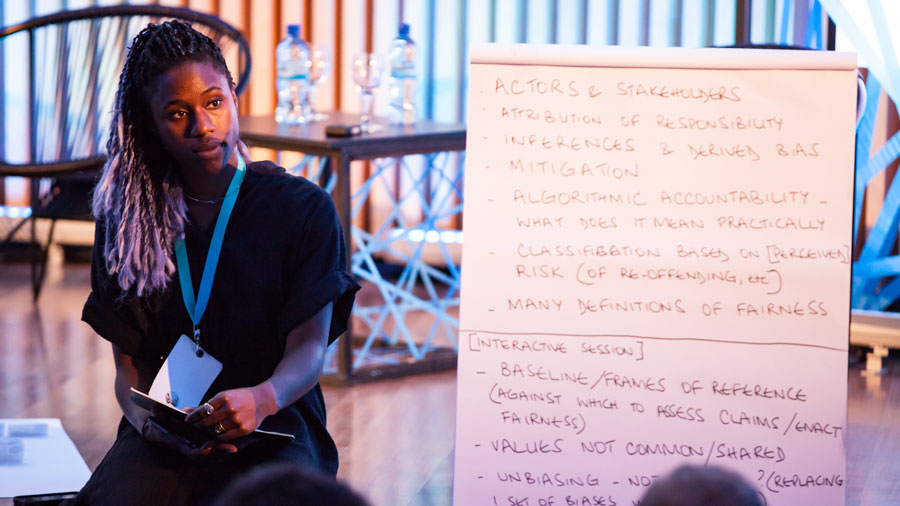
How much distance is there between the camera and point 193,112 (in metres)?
1.92

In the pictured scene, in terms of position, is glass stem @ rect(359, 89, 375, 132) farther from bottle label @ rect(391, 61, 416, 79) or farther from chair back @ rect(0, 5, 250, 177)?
chair back @ rect(0, 5, 250, 177)

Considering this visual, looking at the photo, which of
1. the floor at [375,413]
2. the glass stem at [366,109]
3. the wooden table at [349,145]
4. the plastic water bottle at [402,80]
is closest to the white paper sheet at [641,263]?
the floor at [375,413]

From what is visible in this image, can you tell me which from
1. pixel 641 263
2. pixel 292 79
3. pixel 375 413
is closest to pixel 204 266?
pixel 641 263

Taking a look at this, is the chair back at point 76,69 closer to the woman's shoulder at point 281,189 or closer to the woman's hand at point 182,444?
the woman's shoulder at point 281,189

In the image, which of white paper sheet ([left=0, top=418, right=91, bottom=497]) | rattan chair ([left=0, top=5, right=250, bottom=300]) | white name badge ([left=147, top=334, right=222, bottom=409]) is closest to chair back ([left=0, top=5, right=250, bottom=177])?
rattan chair ([left=0, top=5, right=250, bottom=300])

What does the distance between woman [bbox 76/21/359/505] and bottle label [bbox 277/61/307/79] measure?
1828 millimetres

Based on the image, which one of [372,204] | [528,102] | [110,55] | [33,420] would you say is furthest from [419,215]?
[528,102]

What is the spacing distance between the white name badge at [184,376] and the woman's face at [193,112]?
0.29 m

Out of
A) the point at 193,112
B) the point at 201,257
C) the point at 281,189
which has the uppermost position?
the point at 193,112

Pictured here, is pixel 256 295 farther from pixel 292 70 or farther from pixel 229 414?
pixel 292 70

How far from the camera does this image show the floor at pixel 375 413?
278 cm

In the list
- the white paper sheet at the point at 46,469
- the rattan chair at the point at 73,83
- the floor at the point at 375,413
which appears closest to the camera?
the white paper sheet at the point at 46,469

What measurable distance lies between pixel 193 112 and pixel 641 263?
29.3 inches

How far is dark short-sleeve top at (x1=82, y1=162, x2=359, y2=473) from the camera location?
196 cm
